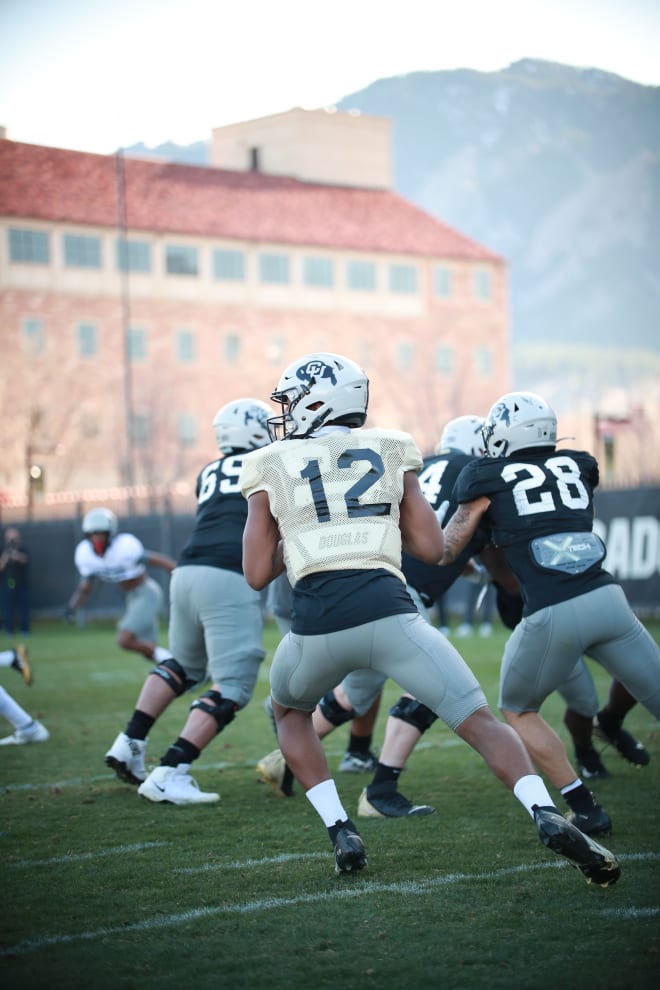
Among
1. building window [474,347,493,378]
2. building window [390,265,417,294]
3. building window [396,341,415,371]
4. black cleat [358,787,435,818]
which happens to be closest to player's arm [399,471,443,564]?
black cleat [358,787,435,818]

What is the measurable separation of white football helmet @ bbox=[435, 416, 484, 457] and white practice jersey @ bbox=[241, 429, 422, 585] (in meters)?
2.28

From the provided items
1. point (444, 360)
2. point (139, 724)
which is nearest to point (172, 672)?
point (139, 724)

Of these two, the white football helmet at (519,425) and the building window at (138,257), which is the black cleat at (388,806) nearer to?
the white football helmet at (519,425)

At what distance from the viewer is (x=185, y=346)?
49.8 metres

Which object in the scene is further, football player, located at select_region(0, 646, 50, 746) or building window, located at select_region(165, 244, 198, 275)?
building window, located at select_region(165, 244, 198, 275)

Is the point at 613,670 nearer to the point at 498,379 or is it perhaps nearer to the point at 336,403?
the point at 336,403

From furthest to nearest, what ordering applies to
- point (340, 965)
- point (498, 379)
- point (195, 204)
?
point (498, 379) < point (195, 204) < point (340, 965)

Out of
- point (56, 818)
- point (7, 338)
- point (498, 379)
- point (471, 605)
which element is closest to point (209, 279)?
point (7, 338)

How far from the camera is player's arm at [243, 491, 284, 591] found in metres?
4.59

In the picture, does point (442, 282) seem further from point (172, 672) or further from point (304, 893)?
point (304, 893)

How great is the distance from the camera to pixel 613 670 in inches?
195

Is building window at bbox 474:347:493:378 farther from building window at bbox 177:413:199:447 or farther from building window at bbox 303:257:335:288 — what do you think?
building window at bbox 177:413:199:447

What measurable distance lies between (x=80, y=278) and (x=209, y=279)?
5.40 metres

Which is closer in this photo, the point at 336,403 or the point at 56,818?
the point at 336,403
